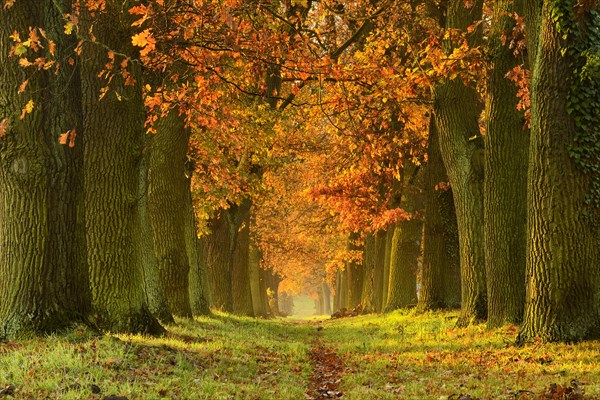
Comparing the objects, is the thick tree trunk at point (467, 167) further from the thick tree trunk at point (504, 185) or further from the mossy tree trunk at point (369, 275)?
the mossy tree trunk at point (369, 275)

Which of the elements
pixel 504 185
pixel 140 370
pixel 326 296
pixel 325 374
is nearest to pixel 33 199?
pixel 140 370

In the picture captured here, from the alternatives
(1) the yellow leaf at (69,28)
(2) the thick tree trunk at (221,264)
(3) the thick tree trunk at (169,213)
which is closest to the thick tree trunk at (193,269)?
(3) the thick tree trunk at (169,213)

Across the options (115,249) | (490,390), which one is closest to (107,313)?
(115,249)

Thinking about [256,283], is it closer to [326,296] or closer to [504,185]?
[504,185]

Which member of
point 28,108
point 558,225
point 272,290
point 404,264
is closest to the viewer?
point 28,108

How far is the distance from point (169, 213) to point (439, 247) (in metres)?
7.83

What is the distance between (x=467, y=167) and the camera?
14.8 metres

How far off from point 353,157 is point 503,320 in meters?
8.75

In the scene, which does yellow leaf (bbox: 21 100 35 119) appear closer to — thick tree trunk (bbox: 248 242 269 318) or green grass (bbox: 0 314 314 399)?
green grass (bbox: 0 314 314 399)

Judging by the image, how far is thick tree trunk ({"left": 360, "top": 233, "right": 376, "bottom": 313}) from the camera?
93.4 ft

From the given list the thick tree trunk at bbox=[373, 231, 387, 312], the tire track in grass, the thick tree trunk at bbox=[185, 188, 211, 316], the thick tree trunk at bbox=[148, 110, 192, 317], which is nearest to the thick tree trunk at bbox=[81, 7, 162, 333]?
the tire track in grass

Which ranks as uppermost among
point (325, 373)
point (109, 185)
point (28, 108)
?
point (28, 108)

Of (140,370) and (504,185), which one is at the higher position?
(504,185)

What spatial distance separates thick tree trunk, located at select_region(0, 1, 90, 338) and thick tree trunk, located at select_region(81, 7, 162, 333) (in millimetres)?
1979
